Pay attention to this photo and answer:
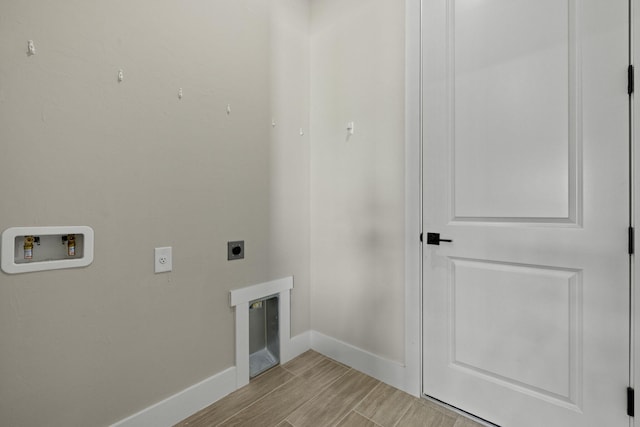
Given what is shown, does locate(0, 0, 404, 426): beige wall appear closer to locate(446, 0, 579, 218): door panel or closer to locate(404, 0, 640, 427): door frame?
locate(404, 0, 640, 427): door frame

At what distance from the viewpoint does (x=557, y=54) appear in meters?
1.22

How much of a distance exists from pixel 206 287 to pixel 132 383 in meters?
0.51

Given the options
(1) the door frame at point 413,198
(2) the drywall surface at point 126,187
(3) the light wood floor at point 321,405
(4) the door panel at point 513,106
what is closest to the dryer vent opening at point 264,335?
(3) the light wood floor at point 321,405

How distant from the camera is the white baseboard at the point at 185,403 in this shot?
51.4 inches

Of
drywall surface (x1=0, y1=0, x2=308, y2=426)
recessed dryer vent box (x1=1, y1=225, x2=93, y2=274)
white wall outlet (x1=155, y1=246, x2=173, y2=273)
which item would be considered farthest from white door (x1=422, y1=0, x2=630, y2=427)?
recessed dryer vent box (x1=1, y1=225, x2=93, y2=274)

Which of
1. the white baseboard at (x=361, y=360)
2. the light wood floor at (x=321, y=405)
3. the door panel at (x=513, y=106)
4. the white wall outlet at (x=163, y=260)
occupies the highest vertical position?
the door panel at (x=513, y=106)

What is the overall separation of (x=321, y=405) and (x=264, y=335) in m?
0.62

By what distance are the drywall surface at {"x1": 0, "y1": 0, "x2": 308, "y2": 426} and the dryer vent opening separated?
0.75 feet

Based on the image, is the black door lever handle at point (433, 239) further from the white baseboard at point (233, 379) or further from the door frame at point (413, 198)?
the white baseboard at point (233, 379)

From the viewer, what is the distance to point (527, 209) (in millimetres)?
1295

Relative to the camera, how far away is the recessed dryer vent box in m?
1.00

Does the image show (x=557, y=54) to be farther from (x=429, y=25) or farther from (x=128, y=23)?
(x=128, y=23)

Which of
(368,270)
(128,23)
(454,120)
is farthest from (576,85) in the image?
(128,23)

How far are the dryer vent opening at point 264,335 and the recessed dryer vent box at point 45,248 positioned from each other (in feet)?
3.14
